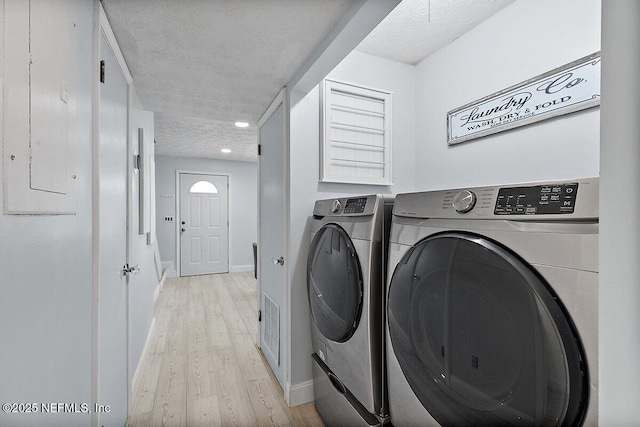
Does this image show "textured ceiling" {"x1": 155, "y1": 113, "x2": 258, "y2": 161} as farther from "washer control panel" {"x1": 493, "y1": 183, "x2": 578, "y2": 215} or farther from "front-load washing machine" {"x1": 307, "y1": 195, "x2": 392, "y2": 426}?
"washer control panel" {"x1": 493, "y1": 183, "x2": 578, "y2": 215}

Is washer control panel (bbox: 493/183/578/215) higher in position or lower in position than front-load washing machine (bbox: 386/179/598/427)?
higher

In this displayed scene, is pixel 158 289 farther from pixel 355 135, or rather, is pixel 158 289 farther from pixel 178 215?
pixel 355 135

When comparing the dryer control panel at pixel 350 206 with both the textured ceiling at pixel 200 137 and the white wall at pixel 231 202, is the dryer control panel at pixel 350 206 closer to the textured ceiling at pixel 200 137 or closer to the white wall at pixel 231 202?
the textured ceiling at pixel 200 137

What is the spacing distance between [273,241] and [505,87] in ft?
5.99

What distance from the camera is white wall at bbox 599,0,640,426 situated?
37cm

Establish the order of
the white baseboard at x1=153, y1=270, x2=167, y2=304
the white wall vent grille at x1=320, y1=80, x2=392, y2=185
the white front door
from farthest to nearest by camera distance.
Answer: the white front door < the white baseboard at x1=153, y1=270, x2=167, y2=304 < the white wall vent grille at x1=320, y1=80, x2=392, y2=185

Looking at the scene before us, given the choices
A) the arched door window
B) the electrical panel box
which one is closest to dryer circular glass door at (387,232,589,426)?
the electrical panel box

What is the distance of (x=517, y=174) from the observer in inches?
61.5

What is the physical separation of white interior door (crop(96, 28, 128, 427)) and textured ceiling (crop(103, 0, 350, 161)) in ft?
0.60

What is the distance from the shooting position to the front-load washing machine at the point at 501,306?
1.82ft

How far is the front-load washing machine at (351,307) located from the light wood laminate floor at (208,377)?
431 mm

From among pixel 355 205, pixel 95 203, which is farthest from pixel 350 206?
pixel 95 203

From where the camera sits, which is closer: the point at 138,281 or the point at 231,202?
the point at 138,281

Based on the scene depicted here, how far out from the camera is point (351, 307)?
1243mm
